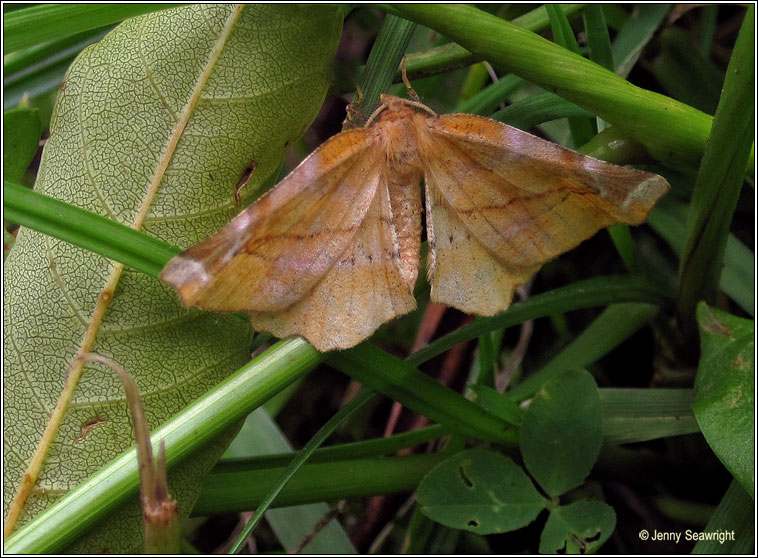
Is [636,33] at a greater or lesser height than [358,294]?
greater

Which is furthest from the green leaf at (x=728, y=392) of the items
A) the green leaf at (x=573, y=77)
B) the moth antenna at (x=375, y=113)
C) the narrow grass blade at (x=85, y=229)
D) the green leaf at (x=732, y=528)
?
the narrow grass blade at (x=85, y=229)

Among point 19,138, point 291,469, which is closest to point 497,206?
point 291,469

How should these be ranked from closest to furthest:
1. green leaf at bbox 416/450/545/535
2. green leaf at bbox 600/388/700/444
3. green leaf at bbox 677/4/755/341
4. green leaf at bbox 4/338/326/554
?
green leaf at bbox 4/338/326/554, green leaf at bbox 677/4/755/341, green leaf at bbox 416/450/545/535, green leaf at bbox 600/388/700/444

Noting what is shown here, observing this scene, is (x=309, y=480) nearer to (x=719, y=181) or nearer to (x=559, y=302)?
(x=559, y=302)

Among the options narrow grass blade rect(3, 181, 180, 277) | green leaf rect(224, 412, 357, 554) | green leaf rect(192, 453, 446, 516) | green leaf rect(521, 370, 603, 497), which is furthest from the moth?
green leaf rect(224, 412, 357, 554)

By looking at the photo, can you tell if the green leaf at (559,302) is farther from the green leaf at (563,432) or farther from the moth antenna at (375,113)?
the moth antenna at (375,113)

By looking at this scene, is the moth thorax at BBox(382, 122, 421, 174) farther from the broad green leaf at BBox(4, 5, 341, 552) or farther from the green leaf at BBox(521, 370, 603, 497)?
the green leaf at BBox(521, 370, 603, 497)
